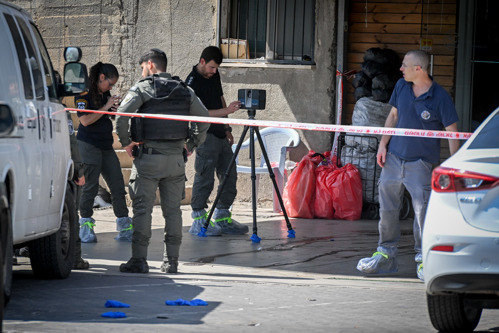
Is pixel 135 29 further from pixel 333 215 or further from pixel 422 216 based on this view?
pixel 422 216

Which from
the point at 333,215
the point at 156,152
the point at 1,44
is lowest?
the point at 333,215

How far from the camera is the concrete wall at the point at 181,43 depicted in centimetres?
1319

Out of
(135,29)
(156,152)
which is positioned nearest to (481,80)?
(135,29)

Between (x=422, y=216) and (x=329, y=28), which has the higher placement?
(x=329, y=28)

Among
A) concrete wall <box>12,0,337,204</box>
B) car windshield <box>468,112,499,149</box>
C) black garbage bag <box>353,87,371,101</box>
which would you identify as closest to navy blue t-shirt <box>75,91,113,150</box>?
concrete wall <box>12,0,337,204</box>

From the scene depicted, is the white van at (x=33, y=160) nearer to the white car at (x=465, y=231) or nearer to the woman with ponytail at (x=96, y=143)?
the woman with ponytail at (x=96, y=143)

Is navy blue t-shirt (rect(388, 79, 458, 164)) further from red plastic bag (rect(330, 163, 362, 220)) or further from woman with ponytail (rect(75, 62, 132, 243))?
red plastic bag (rect(330, 163, 362, 220))

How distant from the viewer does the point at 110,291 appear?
7289 millimetres

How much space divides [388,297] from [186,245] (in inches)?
125

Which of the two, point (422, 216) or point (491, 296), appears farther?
point (422, 216)

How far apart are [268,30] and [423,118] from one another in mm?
5666

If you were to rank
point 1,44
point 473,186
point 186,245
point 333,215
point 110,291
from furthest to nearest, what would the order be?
point 333,215 < point 186,245 < point 110,291 < point 1,44 < point 473,186

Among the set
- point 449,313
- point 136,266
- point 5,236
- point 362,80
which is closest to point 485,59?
point 362,80

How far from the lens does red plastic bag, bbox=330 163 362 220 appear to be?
12.3m
